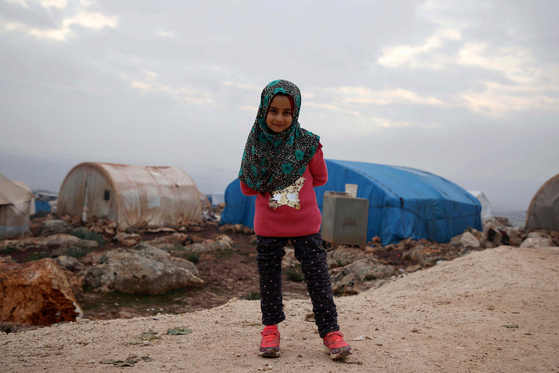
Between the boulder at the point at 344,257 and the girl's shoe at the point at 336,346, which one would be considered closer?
the girl's shoe at the point at 336,346

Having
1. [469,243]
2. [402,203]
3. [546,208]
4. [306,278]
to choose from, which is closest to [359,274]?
[306,278]

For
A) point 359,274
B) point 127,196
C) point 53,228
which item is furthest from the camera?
point 127,196

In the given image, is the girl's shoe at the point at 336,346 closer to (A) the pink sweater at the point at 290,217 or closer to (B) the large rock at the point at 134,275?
(A) the pink sweater at the point at 290,217

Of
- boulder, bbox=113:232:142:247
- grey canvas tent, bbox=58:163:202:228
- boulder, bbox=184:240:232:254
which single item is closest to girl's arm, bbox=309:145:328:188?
boulder, bbox=184:240:232:254

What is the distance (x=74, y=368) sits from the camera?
2.13 metres

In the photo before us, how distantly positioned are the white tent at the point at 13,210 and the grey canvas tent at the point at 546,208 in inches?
702

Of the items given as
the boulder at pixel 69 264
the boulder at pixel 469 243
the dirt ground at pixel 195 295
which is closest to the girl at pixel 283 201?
the dirt ground at pixel 195 295

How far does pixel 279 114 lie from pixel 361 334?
1.71 m

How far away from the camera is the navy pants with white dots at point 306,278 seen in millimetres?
2404

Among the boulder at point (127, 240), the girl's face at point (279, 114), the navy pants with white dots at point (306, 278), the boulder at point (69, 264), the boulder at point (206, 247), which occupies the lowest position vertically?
the boulder at point (127, 240)

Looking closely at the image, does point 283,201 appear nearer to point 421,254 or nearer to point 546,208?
point 421,254

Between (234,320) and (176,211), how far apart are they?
15054mm

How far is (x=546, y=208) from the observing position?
566 inches

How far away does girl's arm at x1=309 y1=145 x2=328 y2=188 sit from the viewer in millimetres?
2559
